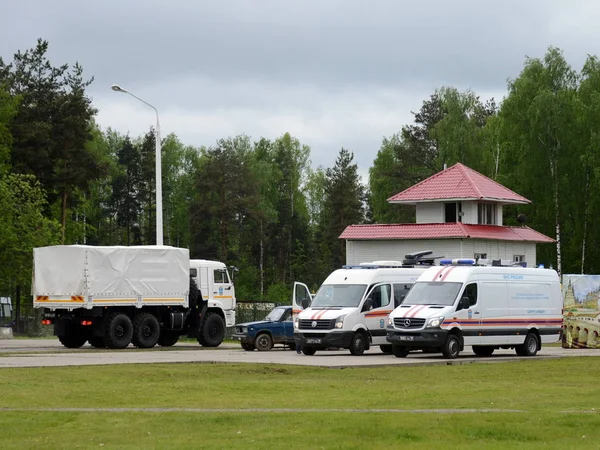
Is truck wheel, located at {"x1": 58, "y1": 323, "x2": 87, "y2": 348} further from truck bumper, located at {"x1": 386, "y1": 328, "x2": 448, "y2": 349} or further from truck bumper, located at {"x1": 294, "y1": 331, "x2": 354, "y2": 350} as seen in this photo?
truck bumper, located at {"x1": 386, "y1": 328, "x2": 448, "y2": 349}

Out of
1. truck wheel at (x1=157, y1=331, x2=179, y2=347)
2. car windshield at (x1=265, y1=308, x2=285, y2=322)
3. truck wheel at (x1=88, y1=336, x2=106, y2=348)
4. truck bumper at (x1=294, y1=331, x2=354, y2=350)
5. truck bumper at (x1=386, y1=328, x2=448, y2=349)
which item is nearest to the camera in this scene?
truck bumper at (x1=386, y1=328, x2=448, y2=349)

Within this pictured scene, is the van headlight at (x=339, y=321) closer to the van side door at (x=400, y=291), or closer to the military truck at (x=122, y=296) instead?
the van side door at (x=400, y=291)

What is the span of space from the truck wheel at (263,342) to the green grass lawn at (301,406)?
11810mm

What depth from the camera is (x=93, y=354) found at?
1331 inches

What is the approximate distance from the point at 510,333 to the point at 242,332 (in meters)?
9.58

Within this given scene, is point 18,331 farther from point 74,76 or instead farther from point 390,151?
point 390,151

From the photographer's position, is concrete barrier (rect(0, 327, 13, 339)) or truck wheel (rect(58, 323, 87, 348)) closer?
truck wheel (rect(58, 323, 87, 348))

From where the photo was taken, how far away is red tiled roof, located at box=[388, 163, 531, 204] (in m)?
66.8

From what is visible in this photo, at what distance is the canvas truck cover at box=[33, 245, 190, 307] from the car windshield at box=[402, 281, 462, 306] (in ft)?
31.5

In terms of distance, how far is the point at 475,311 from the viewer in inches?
1266

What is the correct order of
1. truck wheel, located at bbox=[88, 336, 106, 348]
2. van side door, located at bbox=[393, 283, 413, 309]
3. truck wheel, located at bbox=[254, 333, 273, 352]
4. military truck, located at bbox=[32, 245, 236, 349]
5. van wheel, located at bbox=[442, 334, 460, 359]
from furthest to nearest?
truck wheel, located at bbox=[254, 333, 273, 352] < truck wheel, located at bbox=[88, 336, 106, 348] < military truck, located at bbox=[32, 245, 236, 349] < van side door, located at bbox=[393, 283, 413, 309] < van wheel, located at bbox=[442, 334, 460, 359]

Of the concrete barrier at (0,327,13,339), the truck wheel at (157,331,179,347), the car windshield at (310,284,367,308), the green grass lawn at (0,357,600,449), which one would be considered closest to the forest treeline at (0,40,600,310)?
the concrete barrier at (0,327,13,339)

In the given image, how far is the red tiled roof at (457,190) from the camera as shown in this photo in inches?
2628

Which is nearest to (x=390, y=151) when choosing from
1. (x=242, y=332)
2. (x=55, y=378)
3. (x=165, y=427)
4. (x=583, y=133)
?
(x=583, y=133)
